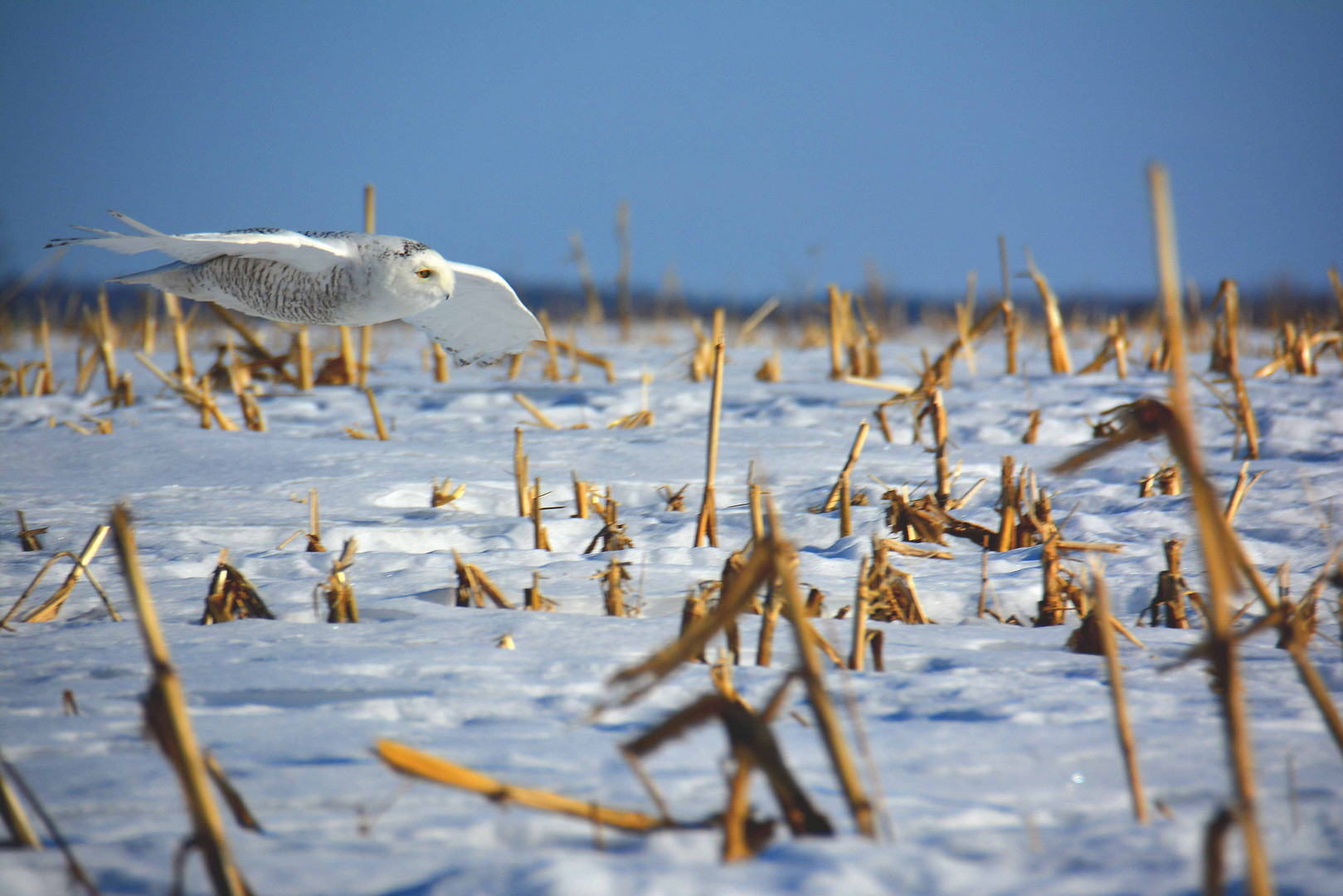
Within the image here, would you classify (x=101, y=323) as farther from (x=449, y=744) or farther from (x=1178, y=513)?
(x=1178, y=513)

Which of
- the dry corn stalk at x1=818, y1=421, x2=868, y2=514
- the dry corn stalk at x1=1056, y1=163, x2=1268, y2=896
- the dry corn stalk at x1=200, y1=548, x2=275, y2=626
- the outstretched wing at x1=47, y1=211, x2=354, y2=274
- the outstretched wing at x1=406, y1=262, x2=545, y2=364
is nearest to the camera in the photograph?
the dry corn stalk at x1=1056, y1=163, x2=1268, y2=896

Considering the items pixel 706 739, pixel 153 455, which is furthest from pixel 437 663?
pixel 153 455

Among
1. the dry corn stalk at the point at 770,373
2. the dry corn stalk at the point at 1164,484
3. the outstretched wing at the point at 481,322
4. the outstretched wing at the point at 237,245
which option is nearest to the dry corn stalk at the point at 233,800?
the outstretched wing at the point at 237,245

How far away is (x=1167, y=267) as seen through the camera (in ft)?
2.79

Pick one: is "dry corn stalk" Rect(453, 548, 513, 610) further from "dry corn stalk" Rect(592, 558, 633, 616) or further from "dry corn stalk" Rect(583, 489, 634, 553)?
"dry corn stalk" Rect(583, 489, 634, 553)

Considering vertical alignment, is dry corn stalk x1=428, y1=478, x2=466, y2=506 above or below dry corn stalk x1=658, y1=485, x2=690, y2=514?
above

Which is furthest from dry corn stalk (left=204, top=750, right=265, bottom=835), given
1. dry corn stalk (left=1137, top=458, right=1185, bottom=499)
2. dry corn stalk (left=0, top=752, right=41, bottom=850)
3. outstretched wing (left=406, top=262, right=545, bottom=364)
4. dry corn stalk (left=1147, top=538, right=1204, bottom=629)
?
dry corn stalk (left=1137, top=458, right=1185, bottom=499)

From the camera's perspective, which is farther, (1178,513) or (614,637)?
(1178,513)

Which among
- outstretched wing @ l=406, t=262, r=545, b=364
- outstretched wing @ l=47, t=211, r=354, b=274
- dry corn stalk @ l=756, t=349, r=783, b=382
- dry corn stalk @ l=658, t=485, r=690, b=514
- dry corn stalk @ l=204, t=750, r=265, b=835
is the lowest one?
dry corn stalk @ l=204, t=750, r=265, b=835

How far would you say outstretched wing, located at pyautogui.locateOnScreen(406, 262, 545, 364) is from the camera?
3402 mm

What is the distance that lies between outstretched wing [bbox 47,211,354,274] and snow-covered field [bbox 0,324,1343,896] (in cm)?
80

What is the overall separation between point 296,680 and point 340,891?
705 millimetres

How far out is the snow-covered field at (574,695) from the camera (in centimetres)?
99

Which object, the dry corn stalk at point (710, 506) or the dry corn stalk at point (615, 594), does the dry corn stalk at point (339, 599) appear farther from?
the dry corn stalk at point (710, 506)
